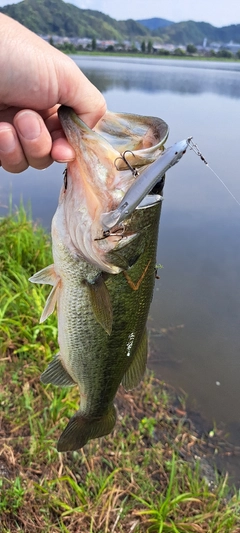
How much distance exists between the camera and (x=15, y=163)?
1.84m

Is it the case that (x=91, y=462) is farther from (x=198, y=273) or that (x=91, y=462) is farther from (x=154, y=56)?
(x=154, y=56)

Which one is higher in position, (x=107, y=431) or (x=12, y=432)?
(x=107, y=431)

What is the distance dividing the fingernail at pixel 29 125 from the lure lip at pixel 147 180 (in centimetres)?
51

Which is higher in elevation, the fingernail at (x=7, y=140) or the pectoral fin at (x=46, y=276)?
the fingernail at (x=7, y=140)

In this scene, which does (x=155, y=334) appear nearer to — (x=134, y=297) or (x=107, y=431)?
(x=107, y=431)

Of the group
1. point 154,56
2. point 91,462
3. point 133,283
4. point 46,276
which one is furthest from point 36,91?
point 154,56

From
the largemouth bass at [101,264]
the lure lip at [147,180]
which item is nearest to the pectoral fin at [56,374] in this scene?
the largemouth bass at [101,264]

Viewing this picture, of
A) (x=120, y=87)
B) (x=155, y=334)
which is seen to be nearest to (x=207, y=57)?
(x=120, y=87)

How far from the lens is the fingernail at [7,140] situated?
1715 mm

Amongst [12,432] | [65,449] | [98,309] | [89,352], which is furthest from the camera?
[12,432]

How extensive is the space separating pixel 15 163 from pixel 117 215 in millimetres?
724

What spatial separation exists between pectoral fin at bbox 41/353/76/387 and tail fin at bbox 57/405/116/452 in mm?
171

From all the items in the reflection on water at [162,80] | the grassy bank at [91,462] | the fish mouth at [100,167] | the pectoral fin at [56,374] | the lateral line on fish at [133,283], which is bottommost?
the grassy bank at [91,462]

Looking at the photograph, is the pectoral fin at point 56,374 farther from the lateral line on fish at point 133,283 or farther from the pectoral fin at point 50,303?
the lateral line on fish at point 133,283
